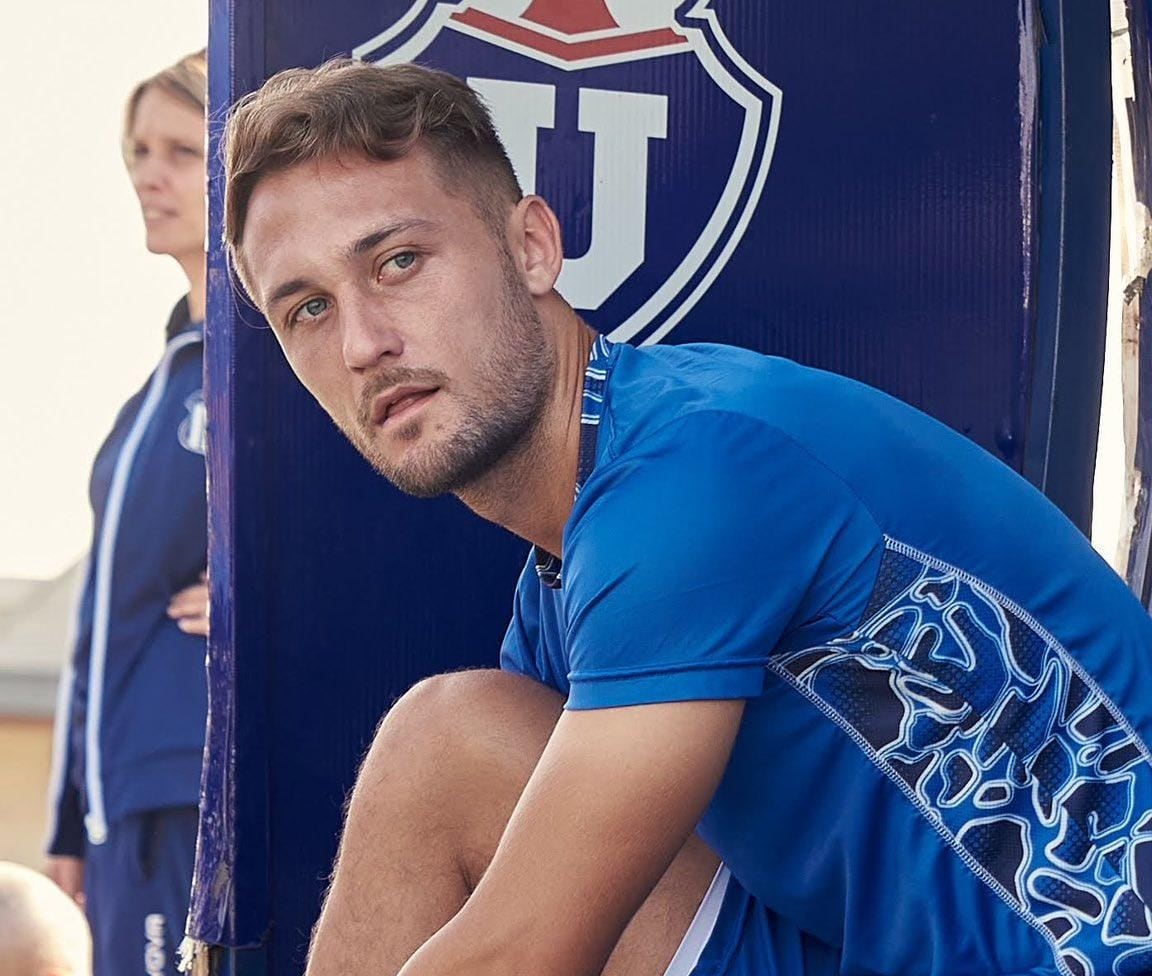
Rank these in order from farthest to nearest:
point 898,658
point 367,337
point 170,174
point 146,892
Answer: point 170,174, point 146,892, point 367,337, point 898,658

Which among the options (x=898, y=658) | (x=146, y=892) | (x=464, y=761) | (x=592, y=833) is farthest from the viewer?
(x=146, y=892)

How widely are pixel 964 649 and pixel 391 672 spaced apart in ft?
2.64

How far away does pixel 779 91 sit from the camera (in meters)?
1.99

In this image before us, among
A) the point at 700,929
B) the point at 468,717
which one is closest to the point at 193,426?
the point at 468,717

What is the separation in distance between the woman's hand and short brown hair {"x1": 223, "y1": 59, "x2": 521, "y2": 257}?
1.28 m

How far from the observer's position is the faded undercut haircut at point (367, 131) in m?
1.46

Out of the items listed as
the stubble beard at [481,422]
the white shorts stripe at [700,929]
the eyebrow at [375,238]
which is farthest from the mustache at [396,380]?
the white shorts stripe at [700,929]

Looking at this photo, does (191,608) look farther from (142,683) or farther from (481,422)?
(481,422)

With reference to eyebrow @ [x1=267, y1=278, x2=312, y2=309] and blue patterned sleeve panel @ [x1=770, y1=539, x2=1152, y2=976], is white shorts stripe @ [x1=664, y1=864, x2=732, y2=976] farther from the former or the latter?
eyebrow @ [x1=267, y1=278, x2=312, y2=309]

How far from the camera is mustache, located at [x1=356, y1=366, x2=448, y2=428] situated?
141cm

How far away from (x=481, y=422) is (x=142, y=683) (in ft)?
5.04

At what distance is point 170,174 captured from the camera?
2939mm

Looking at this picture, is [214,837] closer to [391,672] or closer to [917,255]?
[391,672]

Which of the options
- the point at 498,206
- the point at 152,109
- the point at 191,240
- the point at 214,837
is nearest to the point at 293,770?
the point at 214,837
